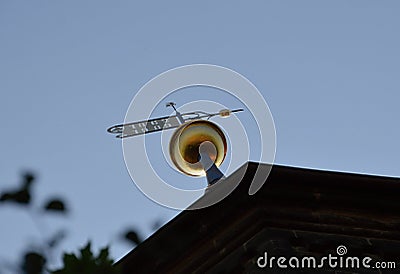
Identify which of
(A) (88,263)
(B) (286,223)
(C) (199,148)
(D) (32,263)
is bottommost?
(D) (32,263)

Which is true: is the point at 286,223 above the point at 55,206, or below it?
above

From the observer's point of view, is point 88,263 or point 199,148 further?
point 199,148

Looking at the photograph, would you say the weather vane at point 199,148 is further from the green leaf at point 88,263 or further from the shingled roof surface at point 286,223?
the green leaf at point 88,263

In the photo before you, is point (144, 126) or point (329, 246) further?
point (144, 126)

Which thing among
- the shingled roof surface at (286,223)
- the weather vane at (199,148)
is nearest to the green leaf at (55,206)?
the shingled roof surface at (286,223)

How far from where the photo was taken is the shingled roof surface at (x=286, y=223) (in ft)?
31.1

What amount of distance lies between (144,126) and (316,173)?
1331cm

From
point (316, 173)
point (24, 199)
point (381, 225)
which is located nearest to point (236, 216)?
point (316, 173)

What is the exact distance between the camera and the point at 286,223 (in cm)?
974

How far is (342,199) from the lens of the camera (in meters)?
10.0

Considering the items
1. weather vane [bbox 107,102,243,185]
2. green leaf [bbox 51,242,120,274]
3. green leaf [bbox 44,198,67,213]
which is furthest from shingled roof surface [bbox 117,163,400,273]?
weather vane [bbox 107,102,243,185]

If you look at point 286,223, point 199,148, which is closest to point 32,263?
point 286,223

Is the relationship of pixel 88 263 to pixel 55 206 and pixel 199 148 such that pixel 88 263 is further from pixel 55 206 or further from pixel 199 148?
pixel 199 148

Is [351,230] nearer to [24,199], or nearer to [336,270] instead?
[336,270]
